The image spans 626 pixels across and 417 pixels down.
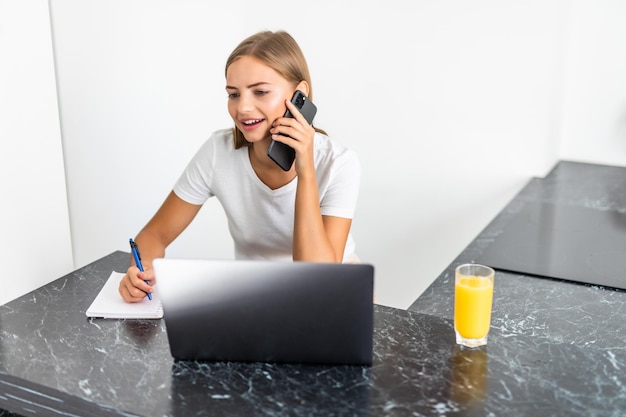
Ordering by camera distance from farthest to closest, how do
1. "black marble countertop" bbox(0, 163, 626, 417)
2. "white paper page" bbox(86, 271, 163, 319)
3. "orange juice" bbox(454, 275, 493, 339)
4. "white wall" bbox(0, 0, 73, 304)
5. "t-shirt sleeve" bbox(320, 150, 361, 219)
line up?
"white wall" bbox(0, 0, 73, 304), "t-shirt sleeve" bbox(320, 150, 361, 219), "white paper page" bbox(86, 271, 163, 319), "orange juice" bbox(454, 275, 493, 339), "black marble countertop" bbox(0, 163, 626, 417)

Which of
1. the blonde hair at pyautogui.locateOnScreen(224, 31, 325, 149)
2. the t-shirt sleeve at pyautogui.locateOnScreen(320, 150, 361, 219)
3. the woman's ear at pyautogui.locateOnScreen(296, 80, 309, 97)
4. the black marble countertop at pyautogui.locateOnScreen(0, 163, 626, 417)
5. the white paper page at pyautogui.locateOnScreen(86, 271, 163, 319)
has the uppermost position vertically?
the blonde hair at pyautogui.locateOnScreen(224, 31, 325, 149)

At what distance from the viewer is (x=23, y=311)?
1406 mm

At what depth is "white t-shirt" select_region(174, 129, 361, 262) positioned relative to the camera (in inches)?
73.7

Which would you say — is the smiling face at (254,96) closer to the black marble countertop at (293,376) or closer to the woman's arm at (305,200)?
the woman's arm at (305,200)

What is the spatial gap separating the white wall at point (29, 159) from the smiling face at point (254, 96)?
1.01m

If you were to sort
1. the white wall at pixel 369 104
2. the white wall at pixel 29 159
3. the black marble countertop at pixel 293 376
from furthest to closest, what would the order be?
the white wall at pixel 369 104
the white wall at pixel 29 159
the black marble countertop at pixel 293 376

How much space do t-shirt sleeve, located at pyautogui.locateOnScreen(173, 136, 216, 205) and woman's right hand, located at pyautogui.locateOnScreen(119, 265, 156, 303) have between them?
50cm

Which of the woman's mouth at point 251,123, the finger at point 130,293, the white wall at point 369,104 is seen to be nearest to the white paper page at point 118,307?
the finger at point 130,293

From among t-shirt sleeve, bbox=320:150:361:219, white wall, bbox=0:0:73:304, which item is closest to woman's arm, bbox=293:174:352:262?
t-shirt sleeve, bbox=320:150:361:219

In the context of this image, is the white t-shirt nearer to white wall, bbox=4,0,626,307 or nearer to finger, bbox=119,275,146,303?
finger, bbox=119,275,146,303

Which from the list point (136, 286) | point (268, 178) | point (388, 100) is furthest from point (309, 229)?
point (388, 100)

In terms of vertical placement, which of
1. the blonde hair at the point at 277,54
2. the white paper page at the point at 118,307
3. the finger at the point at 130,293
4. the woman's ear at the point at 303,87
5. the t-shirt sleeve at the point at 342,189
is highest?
the blonde hair at the point at 277,54

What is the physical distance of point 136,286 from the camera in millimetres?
1433

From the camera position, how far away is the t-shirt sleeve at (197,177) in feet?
6.27
